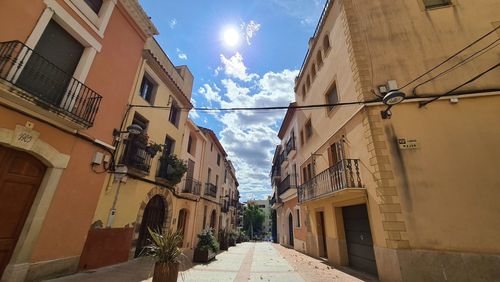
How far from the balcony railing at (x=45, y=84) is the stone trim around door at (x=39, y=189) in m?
0.85

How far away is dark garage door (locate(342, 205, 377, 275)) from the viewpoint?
744cm

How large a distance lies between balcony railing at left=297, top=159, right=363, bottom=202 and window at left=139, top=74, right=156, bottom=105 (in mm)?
9282

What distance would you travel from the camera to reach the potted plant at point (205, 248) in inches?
350

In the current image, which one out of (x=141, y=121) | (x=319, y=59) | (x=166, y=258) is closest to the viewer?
(x=166, y=258)

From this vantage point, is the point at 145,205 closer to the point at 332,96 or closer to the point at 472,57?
the point at 332,96

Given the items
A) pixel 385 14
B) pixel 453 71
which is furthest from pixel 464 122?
pixel 385 14

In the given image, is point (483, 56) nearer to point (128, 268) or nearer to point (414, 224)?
point (414, 224)

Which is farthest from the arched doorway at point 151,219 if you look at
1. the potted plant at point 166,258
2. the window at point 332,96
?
the window at point 332,96

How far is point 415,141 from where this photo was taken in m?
6.56

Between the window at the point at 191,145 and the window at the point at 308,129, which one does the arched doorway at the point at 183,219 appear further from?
the window at the point at 308,129

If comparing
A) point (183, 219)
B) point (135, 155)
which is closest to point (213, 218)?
point (183, 219)

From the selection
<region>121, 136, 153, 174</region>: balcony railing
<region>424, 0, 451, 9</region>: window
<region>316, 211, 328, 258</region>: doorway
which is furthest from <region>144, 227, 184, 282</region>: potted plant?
<region>424, 0, 451, 9</region>: window

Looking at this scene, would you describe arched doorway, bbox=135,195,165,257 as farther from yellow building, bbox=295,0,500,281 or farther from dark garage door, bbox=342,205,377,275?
dark garage door, bbox=342,205,377,275

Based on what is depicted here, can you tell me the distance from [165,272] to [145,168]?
5.56 meters
